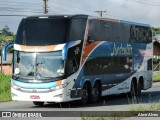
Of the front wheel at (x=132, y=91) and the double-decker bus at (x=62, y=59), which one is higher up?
the double-decker bus at (x=62, y=59)

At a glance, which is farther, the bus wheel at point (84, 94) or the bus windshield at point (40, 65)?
the bus wheel at point (84, 94)

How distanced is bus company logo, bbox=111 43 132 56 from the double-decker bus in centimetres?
50

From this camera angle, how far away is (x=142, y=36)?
28.5 meters

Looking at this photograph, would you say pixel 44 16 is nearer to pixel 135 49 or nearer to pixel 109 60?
pixel 109 60

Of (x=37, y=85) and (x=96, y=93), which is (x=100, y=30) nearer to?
(x=96, y=93)

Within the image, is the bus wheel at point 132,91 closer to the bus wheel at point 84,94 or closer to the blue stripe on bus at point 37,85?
the bus wheel at point 84,94

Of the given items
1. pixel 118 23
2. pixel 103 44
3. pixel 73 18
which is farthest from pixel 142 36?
pixel 73 18

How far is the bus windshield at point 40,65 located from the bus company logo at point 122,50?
5133mm

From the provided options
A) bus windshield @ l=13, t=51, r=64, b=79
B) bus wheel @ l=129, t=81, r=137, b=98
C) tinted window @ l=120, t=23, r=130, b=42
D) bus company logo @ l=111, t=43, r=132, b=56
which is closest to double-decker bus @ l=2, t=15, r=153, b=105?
bus windshield @ l=13, t=51, r=64, b=79

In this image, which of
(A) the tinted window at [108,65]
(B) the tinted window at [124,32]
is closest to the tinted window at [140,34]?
(B) the tinted window at [124,32]

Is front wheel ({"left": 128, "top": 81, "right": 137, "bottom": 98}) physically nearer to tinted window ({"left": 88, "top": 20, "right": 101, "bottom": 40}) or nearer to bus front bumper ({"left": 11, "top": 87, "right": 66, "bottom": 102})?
tinted window ({"left": 88, "top": 20, "right": 101, "bottom": 40})

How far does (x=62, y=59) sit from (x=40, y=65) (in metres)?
0.91

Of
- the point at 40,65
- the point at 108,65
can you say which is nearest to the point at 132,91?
the point at 108,65

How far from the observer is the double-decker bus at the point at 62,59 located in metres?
19.9
